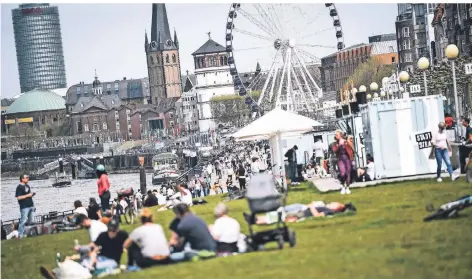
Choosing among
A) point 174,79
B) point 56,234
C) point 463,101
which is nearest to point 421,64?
point 56,234

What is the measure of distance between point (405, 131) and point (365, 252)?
885 centimetres

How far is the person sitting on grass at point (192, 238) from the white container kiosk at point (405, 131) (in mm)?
8307

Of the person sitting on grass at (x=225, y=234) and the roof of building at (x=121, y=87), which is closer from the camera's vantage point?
the person sitting on grass at (x=225, y=234)

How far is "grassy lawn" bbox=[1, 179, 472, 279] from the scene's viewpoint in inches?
427

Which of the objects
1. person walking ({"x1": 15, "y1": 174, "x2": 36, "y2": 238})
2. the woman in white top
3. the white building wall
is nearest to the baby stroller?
the woman in white top

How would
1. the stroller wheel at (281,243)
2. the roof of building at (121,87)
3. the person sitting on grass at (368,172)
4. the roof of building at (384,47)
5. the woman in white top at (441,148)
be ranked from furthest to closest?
the roof of building at (121,87), the roof of building at (384,47), the person sitting on grass at (368,172), the woman in white top at (441,148), the stroller wheel at (281,243)

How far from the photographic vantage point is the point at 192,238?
1241 cm

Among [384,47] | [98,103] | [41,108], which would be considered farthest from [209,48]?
[384,47]

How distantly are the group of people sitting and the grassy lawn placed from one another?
26 centimetres

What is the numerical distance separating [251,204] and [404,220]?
243 centimetres

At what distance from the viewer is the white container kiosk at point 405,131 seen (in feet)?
66.4

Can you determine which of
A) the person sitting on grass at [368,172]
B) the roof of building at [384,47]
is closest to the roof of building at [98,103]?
the roof of building at [384,47]

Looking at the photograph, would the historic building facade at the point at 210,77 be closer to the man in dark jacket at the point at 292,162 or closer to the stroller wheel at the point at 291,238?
the man in dark jacket at the point at 292,162

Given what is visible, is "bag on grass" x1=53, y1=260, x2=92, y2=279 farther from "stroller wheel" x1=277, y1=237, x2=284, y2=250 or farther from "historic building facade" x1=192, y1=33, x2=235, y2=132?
"historic building facade" x1=192, y1=33, x2=235, y2=132
